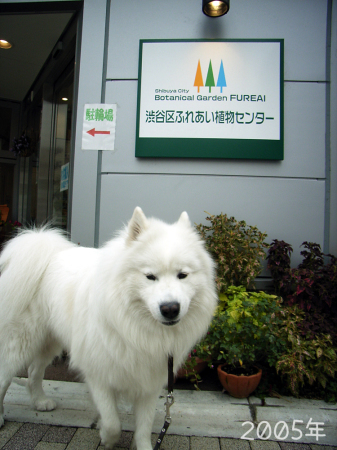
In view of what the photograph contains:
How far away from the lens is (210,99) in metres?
3.70

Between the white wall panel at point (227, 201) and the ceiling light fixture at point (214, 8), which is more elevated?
the ceiling light fixture at point (214, 8)

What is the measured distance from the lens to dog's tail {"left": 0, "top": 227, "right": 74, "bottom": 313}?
2295 mm

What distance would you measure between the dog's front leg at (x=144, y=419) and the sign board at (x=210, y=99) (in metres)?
2.65

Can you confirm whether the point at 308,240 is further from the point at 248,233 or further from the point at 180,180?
the point at 180,180

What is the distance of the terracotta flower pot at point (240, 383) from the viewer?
8.57 ft

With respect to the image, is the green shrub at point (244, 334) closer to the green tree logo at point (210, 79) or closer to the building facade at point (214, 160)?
the building facade at point (214, 160)

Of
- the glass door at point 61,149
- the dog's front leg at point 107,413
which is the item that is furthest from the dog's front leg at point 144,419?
the glass door at point 61,149

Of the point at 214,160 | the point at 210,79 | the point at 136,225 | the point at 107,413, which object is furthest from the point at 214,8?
the point at 107,413

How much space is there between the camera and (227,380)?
2656 millimetres

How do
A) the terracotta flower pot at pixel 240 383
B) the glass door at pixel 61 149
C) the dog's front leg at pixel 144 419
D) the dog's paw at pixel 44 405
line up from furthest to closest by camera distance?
the glass door at pixel 61 149 < the terracotta flower pot at pixel 240 383 < the dog's paw at pixel 44 405 < the dog's front leg at pixel 144 419

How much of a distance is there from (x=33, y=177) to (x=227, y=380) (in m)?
6.00

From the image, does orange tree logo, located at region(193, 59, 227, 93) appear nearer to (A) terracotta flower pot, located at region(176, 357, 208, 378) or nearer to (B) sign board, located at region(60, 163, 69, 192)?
(B) sign board, located at region(60, 163, 69, 192)

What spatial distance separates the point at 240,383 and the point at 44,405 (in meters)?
1.68

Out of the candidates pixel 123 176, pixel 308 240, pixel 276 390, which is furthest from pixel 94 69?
pixel 276 390
